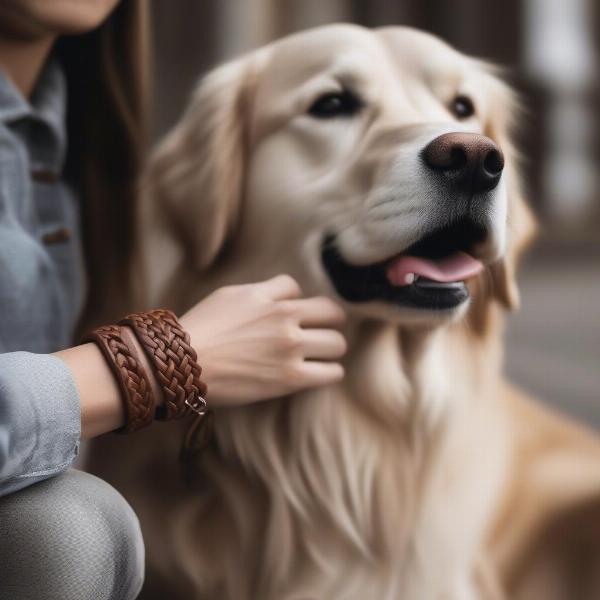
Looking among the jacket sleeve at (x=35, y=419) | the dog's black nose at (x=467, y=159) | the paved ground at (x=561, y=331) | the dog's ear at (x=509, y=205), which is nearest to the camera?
the jacket sleeve at (x=35, y=419)

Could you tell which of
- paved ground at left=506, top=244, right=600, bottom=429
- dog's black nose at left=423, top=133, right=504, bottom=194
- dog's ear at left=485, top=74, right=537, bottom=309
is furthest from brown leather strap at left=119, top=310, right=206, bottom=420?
paved ground at left=506, top=244, right=600, bottom=429

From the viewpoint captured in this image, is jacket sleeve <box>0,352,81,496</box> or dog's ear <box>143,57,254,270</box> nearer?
jacket sleeve <box>0,352,81,496</box>

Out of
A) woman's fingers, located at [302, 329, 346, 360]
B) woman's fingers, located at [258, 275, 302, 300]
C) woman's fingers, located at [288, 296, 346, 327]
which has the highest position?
woman's fingers, located at [258, 275, 302, 300]

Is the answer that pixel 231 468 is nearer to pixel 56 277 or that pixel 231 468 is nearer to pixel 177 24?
pixel 56 277

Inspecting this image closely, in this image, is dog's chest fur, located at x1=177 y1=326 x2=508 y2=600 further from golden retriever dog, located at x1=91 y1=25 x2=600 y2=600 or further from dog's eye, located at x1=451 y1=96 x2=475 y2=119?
dog's eye, located at x1=451 y1=96 x2=475 y2=119

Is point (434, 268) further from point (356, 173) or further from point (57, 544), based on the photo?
point (57, 544)

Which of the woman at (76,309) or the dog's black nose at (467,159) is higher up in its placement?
the dog's black nose at (467,159)

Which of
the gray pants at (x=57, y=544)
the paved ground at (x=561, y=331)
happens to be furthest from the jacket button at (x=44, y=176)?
the paved ground at (x=561, y=331)

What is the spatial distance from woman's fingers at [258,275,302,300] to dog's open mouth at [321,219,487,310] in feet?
0.26

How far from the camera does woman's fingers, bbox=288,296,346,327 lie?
881 millimetres

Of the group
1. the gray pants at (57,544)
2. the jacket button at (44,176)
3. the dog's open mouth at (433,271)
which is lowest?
the gray pants at (57,544)

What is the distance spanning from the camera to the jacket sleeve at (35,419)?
64 cm

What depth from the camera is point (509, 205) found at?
38.0 inches

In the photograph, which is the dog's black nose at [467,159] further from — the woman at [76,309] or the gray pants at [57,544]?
the gray pants at [57,544]
